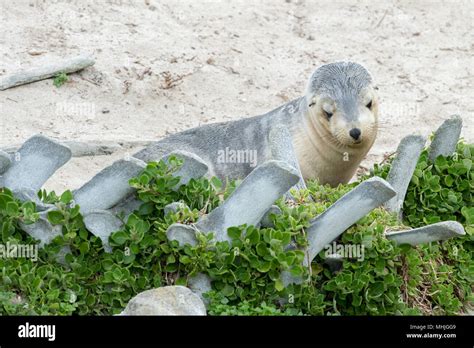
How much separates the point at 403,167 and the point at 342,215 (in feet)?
3.02

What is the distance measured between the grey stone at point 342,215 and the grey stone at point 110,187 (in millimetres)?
1131

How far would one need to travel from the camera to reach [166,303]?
632 centimetres

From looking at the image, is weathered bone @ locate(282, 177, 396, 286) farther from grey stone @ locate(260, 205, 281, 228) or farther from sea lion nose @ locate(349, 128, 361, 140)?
→ sea lion nose @ locate(349, 128, 361, 140)

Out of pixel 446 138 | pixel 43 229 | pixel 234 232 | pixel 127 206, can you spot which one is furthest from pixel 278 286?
pixel 446 138

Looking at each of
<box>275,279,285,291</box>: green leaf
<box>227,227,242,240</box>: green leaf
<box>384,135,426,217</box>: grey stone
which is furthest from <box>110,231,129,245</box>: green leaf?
<box>384,135,426,217</box>: grey stone

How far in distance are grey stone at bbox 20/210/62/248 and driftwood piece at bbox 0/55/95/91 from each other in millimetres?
4793

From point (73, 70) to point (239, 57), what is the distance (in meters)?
2.03

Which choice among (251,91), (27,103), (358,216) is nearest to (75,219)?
(358,216)

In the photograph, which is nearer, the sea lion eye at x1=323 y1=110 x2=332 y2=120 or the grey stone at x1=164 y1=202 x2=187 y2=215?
the grey stone at x1=164 y1=202 x2=187 y2=215

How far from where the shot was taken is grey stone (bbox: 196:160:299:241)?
22.4 ft

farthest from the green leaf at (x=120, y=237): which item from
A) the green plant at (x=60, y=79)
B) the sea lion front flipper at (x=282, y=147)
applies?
the green plant at (x=60, y=79)

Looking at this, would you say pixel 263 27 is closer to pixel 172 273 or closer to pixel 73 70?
pixel 73 70

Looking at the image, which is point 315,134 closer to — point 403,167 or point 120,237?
point 403,167

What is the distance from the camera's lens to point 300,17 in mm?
14328
